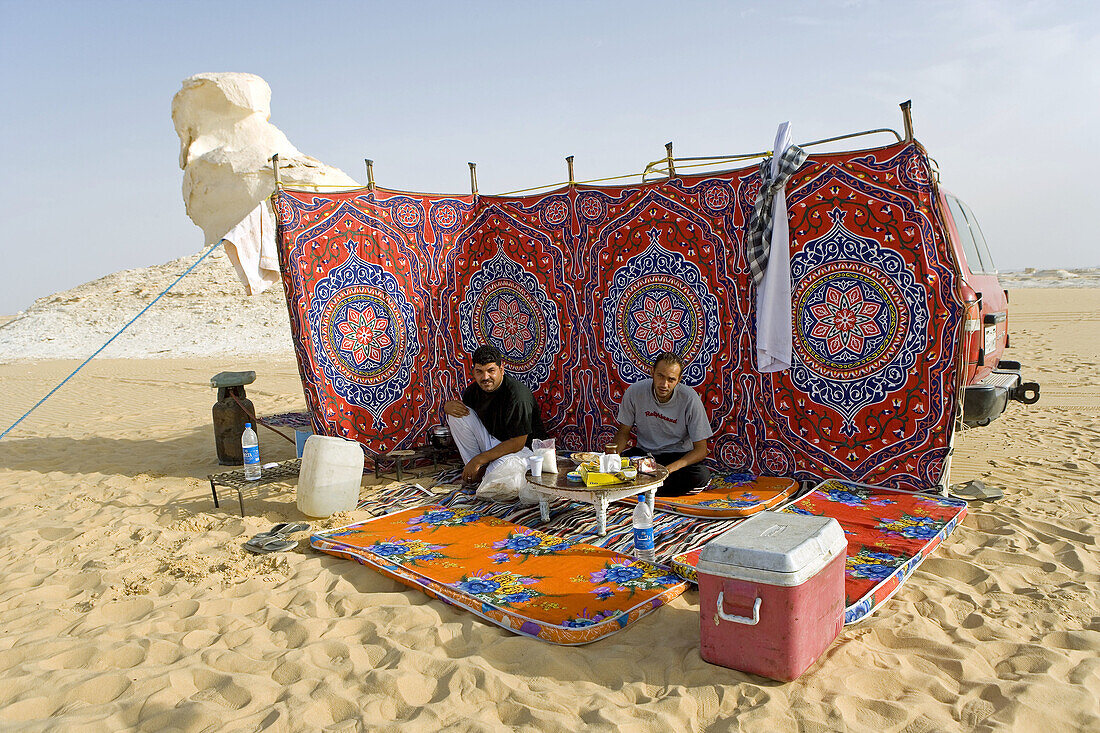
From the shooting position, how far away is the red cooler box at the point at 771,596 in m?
2.81

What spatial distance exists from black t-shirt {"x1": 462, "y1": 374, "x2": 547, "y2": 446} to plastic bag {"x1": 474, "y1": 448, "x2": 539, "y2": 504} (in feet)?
1.30

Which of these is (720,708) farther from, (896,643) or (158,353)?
(158,353)

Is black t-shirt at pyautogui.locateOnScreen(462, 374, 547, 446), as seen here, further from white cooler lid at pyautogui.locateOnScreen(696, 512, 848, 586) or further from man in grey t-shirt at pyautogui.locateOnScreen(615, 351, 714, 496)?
white cooler lid at pyautogui.locateOnScreen(696, 512, 848, 586)

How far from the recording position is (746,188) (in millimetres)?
5648

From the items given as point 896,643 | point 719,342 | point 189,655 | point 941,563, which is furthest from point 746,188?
point 189,655

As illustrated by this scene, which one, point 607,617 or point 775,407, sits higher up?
point 775,407

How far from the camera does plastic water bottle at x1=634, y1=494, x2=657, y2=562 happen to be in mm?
4113

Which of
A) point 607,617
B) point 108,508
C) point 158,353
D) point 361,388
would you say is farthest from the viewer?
point 158,353

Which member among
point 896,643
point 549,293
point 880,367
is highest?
point 549,293

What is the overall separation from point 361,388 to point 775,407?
346 cm

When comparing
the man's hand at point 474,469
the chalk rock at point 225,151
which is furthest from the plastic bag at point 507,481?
the chalk rock at point 225,151

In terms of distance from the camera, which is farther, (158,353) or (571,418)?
(158,353)

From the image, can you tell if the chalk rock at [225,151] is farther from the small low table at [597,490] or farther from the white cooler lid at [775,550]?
the white cooler lid at [775,550]

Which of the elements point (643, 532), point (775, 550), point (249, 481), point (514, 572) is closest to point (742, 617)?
point (775, 550)
